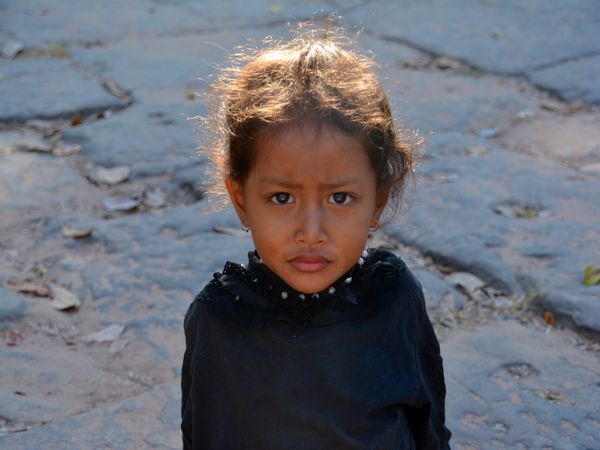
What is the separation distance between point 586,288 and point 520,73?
6.35 feet

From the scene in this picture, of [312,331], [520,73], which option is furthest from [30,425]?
[520,73]

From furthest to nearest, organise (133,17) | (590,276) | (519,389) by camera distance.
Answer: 1. (133,17)
2. (590,276)
3. (519,389)

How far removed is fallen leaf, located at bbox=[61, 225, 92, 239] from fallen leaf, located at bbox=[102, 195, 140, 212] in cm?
19

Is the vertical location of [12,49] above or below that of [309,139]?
below

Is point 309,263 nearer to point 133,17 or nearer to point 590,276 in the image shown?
point 590,276

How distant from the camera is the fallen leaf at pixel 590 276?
8.27 feet

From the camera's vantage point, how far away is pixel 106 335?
7.80 ft

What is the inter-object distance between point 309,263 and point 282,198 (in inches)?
4.8

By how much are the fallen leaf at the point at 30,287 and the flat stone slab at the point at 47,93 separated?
1.32 meters

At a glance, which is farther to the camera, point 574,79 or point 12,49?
point 12,49

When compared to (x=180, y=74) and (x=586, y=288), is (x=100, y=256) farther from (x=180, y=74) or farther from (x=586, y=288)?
(x=180, y=74)

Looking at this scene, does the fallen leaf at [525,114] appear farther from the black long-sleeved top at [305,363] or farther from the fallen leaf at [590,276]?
the black long-sleeved top at [305,363]

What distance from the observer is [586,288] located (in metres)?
2.50

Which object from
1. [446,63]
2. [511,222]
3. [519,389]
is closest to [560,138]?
[511,222]
